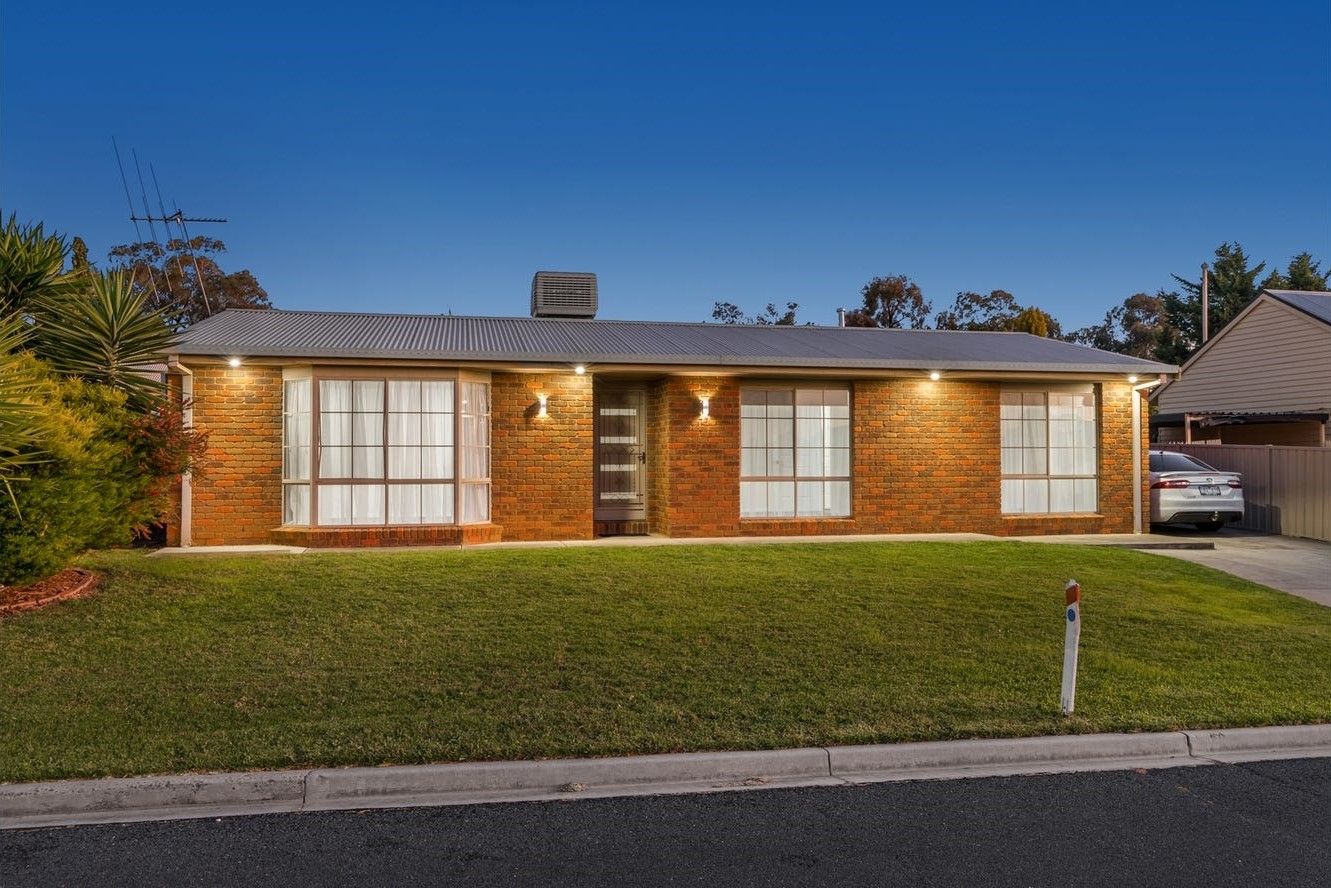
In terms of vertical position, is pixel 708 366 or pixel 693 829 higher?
pixel 708 366

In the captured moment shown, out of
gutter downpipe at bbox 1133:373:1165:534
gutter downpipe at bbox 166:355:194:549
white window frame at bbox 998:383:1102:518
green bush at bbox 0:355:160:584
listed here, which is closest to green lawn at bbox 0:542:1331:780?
green bush at bbox 0:355:160:584

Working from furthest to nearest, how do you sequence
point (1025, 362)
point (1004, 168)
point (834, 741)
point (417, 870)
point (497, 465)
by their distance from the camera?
1. point (1004, 168)
2. point (1025, 362)
3. point (497, 465)
4. point (834, 741)
5. point (417, 870)

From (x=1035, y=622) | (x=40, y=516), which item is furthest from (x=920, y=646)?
(x=40, y=516)

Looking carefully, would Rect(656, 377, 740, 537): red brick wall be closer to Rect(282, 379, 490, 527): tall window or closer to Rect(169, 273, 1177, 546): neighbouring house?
Rect(169, 273, 1177, 546): neighbouring house

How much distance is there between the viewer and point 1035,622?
28.4ft

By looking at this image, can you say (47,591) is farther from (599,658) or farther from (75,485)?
(599,658)

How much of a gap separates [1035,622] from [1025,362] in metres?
7.41

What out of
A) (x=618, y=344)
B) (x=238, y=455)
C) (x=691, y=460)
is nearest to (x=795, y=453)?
(x=691, y=460)

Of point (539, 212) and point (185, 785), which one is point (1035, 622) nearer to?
point (185, 785)

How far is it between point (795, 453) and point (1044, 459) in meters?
4.11

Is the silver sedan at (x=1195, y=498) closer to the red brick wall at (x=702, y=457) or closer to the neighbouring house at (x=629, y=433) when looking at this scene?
the neighbouring house at (x=629, y=433)

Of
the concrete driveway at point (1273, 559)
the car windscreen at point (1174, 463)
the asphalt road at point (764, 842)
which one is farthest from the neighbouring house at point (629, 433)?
the asphalt road at point (764, 842)

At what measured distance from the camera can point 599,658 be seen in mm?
7320

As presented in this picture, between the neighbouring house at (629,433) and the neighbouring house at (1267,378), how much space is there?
29.1ft
